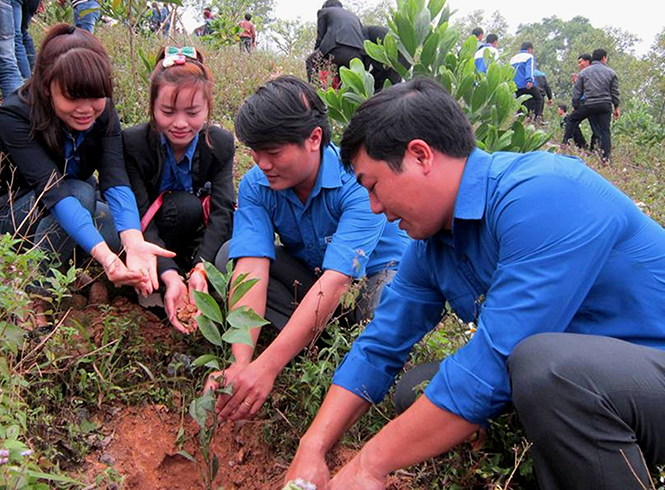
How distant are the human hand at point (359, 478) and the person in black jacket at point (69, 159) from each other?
120 cm

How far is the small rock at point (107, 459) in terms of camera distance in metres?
2.20

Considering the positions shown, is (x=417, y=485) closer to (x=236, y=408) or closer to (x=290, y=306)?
(x=236, y=408)

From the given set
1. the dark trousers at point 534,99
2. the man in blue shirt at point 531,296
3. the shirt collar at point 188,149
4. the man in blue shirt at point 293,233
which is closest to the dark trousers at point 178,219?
the shirt collar at point 188,149

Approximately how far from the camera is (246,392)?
2.12 metres

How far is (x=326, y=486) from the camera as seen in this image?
70.2 inches

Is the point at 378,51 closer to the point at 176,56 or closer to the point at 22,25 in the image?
the point at 176,56

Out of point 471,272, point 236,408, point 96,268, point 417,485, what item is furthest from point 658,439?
point 96,268

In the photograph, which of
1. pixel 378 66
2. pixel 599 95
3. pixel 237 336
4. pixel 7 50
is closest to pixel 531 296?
pixel 237 336

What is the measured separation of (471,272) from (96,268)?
189 cm

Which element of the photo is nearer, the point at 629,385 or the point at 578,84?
the point at 629,385

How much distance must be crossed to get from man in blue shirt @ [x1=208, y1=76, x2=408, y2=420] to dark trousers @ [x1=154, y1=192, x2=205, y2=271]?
47 centimetres

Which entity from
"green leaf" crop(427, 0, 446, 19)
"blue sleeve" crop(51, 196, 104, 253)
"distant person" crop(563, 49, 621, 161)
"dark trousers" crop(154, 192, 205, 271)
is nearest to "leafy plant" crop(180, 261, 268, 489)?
"blue sleeve" crop(51, 196, 104, 253)

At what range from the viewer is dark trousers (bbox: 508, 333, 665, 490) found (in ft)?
4.67

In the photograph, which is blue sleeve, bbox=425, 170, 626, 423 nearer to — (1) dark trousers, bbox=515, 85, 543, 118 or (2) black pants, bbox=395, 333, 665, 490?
(2) black pants, bbox=395, 333, 665, 490
